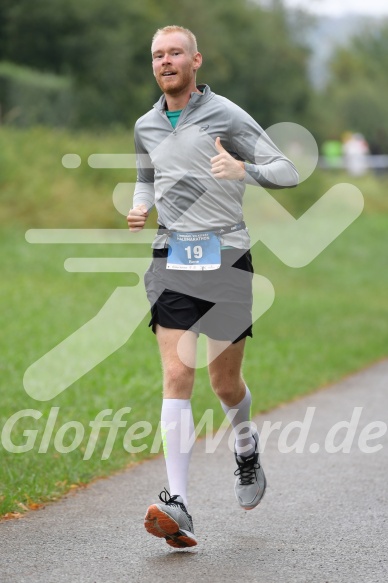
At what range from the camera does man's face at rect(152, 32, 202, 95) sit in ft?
18.7

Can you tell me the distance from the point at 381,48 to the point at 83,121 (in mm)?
81081

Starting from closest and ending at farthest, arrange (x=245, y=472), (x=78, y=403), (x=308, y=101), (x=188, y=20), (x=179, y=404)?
1. (x=179, y=404)
2. (x=245, y=472)
3. (x=78, y=403)
4. (x=188, y=20)
5. (x=308, y=101)

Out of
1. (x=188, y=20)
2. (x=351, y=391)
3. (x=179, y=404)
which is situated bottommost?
(x=351, y=391)

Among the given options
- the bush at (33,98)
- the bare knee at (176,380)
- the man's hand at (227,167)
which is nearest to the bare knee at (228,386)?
the bare knee at (176,380)

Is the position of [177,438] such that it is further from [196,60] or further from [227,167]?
[196,60]

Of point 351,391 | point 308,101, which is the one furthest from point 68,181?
point 308,101

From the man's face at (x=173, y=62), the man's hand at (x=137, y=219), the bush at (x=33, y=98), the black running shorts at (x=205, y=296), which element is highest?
the bush at (x=33, y=98)

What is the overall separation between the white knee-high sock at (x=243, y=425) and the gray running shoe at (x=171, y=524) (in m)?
0.91

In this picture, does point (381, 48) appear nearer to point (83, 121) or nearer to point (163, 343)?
point (83, 121)

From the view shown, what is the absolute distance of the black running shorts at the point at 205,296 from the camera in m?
5.75

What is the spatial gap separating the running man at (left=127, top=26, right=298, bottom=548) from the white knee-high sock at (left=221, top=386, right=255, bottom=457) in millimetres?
543

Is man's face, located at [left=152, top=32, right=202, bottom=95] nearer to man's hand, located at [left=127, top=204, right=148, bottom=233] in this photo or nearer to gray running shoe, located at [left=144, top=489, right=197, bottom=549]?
man's hand, located at [left=127, top=204, right=148, bottom=233]

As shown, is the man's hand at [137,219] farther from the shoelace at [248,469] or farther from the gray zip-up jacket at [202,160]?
the shoelace at [248,469]

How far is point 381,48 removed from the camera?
11556cm
